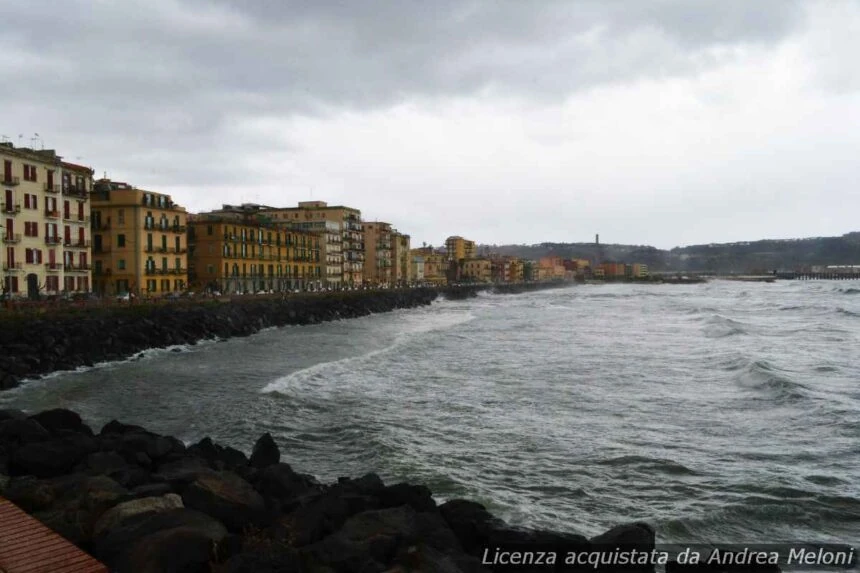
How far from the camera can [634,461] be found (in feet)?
46.2

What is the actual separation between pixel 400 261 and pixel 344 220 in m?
38.2

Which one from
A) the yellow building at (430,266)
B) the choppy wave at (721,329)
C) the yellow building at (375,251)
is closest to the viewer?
the choppy wave at (721,329)

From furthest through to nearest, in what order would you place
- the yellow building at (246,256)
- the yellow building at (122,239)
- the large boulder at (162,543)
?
the yellow building at (246,256), the yellow building at (122,239), the large boulder at (162,543)

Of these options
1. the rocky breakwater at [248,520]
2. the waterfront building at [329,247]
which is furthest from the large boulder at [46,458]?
the waterfront building at [329,247]

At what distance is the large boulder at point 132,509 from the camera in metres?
8.27

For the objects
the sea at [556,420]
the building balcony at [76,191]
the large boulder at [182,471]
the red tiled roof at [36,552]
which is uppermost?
the building balcony at [76,191]

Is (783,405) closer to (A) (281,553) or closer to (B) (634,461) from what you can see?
(B) (634,461)

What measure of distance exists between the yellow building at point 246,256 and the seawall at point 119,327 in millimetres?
15520

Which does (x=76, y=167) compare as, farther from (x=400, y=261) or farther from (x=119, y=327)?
(x=400, y=261)

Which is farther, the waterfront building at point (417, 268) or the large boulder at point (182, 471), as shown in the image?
the waterfront building at point (417, 268)

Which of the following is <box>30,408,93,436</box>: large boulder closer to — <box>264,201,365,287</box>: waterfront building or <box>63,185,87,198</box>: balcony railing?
<box>63,185,87,198</box>: balcony railing

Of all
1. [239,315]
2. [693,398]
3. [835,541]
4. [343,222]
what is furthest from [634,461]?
[343,222]

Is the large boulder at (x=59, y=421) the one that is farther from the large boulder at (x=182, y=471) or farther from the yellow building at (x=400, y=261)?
the yellow building at (x=400, y=261)

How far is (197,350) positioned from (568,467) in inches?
1139
